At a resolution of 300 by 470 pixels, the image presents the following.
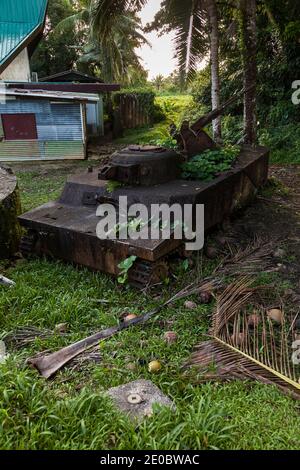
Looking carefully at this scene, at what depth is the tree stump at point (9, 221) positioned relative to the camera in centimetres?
546

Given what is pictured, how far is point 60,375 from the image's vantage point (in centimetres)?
303

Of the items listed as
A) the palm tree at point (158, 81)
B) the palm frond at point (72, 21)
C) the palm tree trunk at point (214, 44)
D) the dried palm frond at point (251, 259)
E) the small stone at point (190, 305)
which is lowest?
the small stone at point (190, 305)

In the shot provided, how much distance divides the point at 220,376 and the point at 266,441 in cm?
68

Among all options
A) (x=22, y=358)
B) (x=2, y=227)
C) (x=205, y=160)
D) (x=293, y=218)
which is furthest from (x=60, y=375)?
(x=293, y=218)

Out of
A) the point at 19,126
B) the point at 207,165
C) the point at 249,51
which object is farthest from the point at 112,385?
the point at 19,126

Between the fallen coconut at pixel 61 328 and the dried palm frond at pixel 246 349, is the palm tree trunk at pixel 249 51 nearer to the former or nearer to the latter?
the dried palm frond at pixel 246 349

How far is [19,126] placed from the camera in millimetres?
12891

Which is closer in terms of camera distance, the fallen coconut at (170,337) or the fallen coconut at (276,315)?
the fallen coconut at (170,337)

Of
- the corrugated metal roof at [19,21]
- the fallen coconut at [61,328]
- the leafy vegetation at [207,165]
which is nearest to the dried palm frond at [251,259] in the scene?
the leafy vegetation at [207,165]

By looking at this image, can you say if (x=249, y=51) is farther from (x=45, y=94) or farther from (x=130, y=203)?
(x=45, y=94)

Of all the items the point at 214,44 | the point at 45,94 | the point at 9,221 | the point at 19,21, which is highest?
the point at 19,21

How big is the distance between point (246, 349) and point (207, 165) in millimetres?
3276

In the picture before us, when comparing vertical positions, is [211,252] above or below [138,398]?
above

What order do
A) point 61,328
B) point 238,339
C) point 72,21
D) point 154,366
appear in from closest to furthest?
point 154,366, point 238,339, point 61,328, point 72,21
